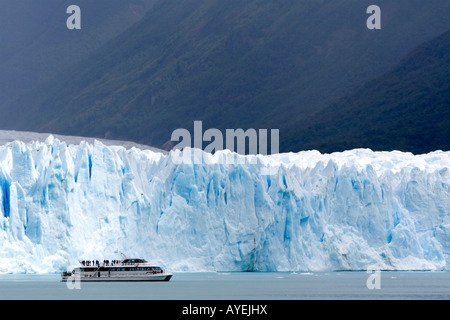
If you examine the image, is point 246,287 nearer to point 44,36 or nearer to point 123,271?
point 123,271

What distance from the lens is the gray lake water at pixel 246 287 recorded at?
87.4ft

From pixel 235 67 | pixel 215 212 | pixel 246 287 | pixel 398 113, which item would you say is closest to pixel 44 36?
pixel 235 67

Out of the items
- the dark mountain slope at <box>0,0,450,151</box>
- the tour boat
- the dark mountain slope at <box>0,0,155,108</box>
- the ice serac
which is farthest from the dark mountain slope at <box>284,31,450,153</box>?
the dark mountain slope at <box>0,0,155,108</box>

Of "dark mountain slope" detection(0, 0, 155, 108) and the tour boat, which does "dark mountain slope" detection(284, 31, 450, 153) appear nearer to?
the tour boat

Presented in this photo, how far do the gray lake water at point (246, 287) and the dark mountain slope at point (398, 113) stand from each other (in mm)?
41159

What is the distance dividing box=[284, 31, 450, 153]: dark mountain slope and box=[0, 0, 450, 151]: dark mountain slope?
12.4 m

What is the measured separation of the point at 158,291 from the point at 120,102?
318 ft

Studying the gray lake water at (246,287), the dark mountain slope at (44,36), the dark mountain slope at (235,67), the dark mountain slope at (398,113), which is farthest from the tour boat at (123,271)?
the dark mountain slope at (44,36)

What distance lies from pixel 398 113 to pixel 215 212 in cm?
5045

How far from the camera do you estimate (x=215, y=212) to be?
35.7m

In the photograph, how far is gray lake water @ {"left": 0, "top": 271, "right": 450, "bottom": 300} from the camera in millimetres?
26641

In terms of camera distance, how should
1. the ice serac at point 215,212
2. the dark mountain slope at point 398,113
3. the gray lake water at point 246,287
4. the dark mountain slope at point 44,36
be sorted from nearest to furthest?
the gray lake water at point 246,287 < the ice serac at point 215,212 < the dark mountain slope at point 398,113 < the dark mountain slope at point 44,36

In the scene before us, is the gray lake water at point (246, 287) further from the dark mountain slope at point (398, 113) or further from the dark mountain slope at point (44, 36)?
the dark mountain slope at point (44, 36)

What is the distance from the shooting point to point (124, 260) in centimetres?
3356
